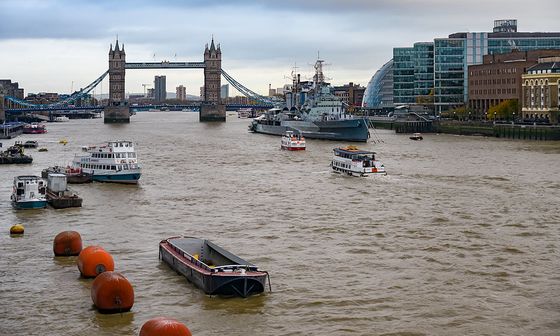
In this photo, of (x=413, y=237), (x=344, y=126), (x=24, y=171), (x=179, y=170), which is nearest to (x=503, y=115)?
(x=344, y=126)

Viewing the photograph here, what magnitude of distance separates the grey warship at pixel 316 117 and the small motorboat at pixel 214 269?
69580 mm

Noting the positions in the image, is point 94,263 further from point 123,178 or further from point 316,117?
point 316,117

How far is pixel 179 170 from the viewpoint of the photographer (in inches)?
2515

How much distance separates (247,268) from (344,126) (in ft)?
247

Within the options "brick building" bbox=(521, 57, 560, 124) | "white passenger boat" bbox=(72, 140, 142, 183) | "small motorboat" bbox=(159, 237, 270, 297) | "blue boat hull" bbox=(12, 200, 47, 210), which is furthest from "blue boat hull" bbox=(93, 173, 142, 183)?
"brick building" bbox=(521, 57, 560, 124)

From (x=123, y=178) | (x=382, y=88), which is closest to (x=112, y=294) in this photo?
(x=123, y=178)

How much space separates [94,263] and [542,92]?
95.5 meters

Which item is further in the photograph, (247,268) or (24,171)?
(24,171)

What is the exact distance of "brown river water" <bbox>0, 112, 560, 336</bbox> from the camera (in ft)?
73.0

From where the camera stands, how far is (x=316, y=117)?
108 metres

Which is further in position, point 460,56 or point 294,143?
point 460,56

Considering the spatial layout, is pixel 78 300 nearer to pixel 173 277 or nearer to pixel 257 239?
pixel 173 277

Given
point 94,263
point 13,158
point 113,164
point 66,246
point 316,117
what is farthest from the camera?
point 316,117

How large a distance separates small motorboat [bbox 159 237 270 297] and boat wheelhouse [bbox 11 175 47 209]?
14335mm
